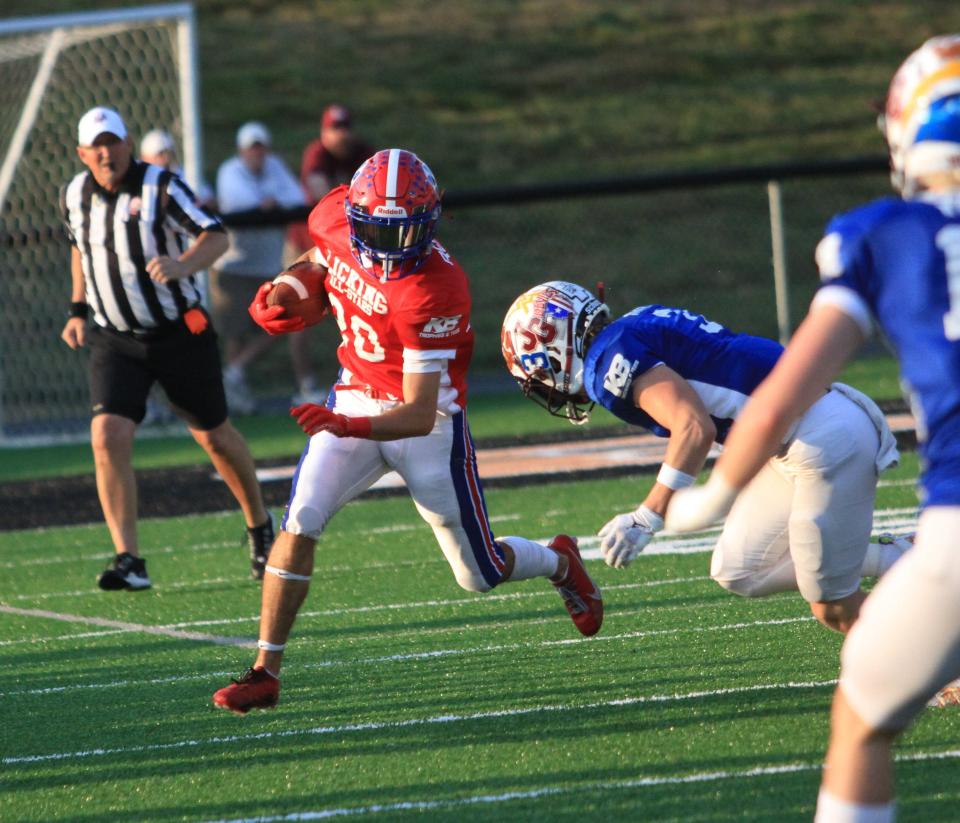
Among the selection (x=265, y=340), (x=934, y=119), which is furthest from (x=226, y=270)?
(x=934, y=119)

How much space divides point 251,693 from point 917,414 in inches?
96.5

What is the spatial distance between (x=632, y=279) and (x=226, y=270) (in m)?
6.11

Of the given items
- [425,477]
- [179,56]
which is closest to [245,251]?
[179,56]

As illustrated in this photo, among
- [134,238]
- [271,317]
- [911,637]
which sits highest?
[911,637]

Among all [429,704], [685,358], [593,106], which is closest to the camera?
[685,358]

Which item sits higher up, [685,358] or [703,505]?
[703,505]

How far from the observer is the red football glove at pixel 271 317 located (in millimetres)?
5090

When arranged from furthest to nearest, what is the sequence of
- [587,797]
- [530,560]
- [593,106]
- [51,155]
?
[593,106], [51,155], [530,560], [587,797]

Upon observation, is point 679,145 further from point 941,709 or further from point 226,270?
point 941,709

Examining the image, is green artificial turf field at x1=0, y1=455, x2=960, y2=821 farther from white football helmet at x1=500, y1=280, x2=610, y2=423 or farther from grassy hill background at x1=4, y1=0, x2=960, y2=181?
grassy hill background at x1=4, y1=0, x2=960, y2=181

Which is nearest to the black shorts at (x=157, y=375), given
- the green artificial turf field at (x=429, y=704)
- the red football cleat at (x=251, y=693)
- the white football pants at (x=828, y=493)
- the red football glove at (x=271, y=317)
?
the green artificial turf field at (x=429, y=704)

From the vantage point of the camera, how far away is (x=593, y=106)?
24.4m

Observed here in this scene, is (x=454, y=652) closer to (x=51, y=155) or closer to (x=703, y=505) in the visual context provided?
(x=703, y=505)

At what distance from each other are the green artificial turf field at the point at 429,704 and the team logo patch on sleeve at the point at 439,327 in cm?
107
